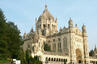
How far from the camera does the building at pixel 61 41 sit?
227 ft

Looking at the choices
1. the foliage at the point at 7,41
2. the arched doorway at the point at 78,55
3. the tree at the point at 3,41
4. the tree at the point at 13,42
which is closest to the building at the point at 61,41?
the arched doorway at the point at 78,55

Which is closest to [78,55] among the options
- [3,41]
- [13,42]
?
[13,42]

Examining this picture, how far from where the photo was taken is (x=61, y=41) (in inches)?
2985

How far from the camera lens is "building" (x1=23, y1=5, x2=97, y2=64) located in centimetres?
6905

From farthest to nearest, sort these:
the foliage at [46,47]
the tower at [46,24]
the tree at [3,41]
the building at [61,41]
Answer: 1. the tower at [46,24]
2. the foliage at [46,47]
3. the building at [61,41]
4. the tree at [3,41]

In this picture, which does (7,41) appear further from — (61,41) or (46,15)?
(46,15)

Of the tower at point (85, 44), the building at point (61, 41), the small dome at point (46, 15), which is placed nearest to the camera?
the building at point (61, 41)

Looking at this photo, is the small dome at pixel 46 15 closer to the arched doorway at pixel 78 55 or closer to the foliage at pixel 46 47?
the foliage at pixel 46 47

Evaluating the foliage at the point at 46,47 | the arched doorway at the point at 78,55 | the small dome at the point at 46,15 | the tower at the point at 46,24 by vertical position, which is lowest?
the arched doorway at the point at 78,55

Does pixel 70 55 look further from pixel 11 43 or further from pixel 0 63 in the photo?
pixel 0 63

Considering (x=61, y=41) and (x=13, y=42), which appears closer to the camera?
(x=13, y=42)

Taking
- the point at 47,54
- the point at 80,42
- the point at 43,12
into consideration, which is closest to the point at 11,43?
the point at 47,54

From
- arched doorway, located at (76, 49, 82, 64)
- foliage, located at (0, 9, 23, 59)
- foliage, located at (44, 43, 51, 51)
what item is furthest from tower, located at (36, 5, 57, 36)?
foliage, located at (0, 9, 23, 59)

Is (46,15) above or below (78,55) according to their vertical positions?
above
